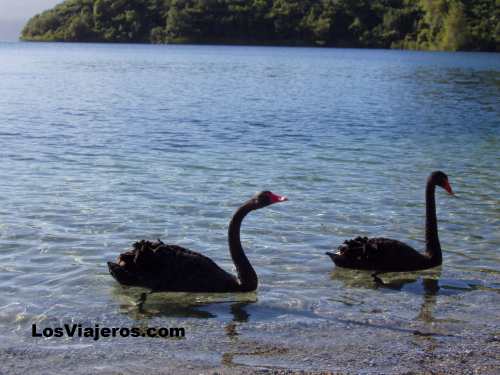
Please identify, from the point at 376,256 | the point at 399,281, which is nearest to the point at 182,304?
the point at 376,256

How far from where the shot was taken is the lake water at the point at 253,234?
5293mm

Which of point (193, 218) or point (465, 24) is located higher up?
point (465, 24)

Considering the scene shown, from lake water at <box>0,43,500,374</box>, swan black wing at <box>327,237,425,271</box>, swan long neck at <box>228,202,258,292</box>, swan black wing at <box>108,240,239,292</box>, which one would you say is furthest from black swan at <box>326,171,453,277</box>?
swan black wing at <box>108,240,239,292</box>

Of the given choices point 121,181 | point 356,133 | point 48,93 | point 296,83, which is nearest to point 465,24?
point 296,83

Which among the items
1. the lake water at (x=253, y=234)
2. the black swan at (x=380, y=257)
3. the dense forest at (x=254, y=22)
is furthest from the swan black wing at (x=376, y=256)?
the dense forest at (x=254, y=22)

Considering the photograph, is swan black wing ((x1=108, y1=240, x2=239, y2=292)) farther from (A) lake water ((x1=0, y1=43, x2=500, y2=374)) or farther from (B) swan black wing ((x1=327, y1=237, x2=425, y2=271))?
(B) swan black wing ((x1=327, y1=237, x2=425, y2=271))

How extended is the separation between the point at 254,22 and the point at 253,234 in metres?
125

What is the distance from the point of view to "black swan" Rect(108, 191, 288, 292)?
252 inches

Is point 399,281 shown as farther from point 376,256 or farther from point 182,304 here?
point 182,304

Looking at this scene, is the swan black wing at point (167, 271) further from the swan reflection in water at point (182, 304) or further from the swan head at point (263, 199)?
the swan head at point (263, 199)

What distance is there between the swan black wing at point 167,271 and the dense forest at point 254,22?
372ft

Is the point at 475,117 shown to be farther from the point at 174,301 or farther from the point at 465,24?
the point at 465,24

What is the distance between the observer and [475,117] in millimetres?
23719

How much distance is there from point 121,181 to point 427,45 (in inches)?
4217
